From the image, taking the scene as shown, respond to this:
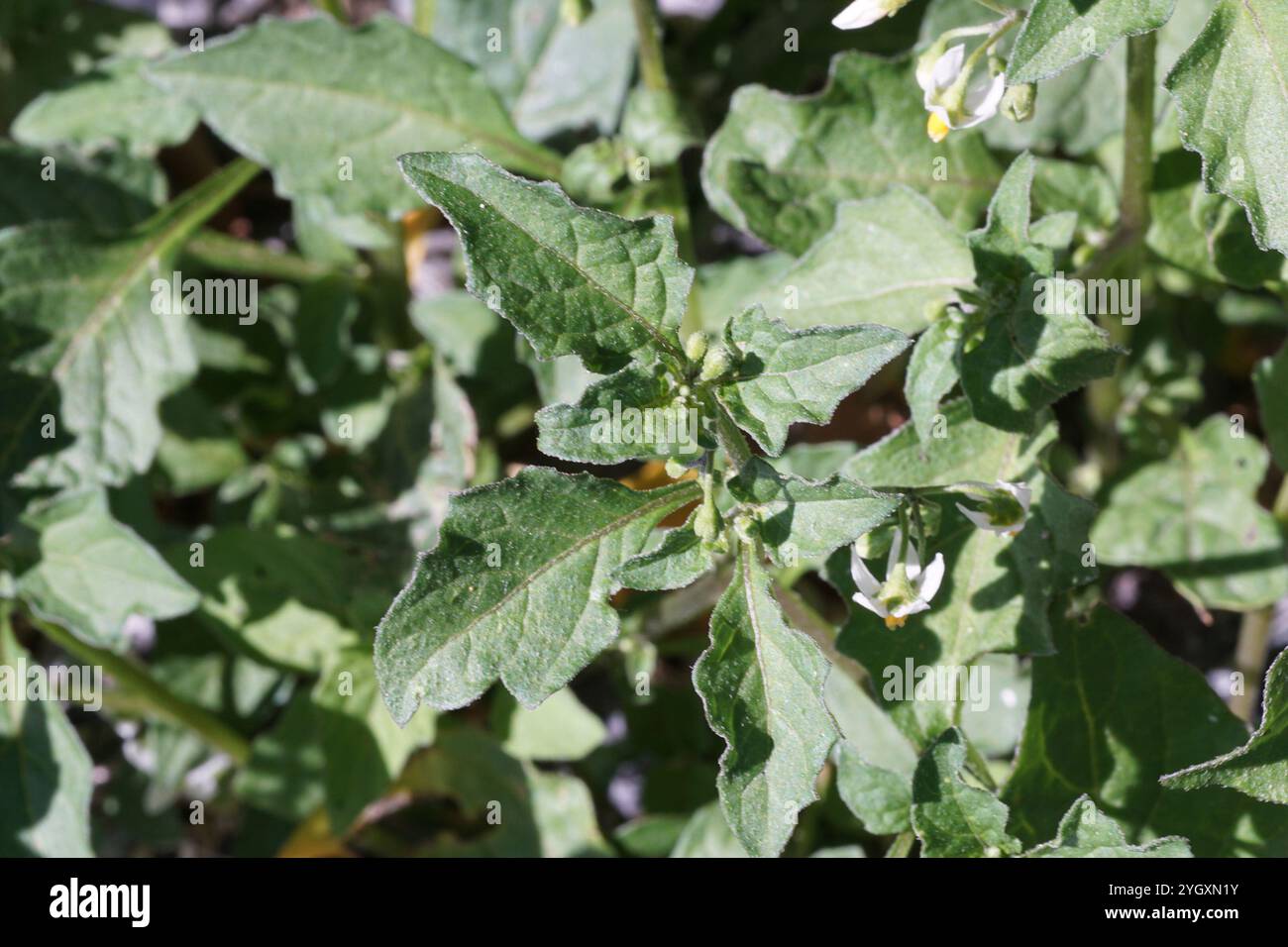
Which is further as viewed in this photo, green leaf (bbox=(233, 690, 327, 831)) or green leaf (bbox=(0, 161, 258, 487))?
green leaf (bbox=(233, 690, 327, 831))

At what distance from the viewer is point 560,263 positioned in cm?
205

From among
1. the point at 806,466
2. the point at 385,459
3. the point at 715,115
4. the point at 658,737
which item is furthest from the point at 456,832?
the point at 715,115

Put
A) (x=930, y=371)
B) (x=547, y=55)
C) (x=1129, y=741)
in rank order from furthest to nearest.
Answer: (x=547, y=55), (x=1129, y=741), (x=930, y=371)

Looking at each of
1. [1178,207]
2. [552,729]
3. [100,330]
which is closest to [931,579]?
[1178,207]

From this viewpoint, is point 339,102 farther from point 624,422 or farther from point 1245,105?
point 1245,105

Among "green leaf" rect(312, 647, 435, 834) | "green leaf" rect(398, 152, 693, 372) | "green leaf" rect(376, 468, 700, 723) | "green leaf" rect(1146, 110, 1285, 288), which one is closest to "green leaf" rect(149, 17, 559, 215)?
"green leaf" rect(312, 647, 435, 834)

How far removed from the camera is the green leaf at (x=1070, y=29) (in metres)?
1.93

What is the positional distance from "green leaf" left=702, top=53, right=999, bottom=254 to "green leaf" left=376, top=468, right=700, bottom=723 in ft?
3.48

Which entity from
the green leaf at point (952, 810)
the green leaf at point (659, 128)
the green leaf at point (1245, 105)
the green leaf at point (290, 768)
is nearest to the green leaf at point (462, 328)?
the green leaf at point (659, 128)

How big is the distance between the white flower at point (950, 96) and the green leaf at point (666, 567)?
84 cm

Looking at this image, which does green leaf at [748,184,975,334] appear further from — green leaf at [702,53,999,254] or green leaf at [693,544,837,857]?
green leaf at [693,544,837,857]

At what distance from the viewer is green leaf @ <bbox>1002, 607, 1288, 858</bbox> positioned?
2627mm

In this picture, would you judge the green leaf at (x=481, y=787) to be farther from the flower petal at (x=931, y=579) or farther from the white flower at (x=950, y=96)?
the white flower at (x=950, y=96)

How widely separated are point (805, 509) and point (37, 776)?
7.03 ft
